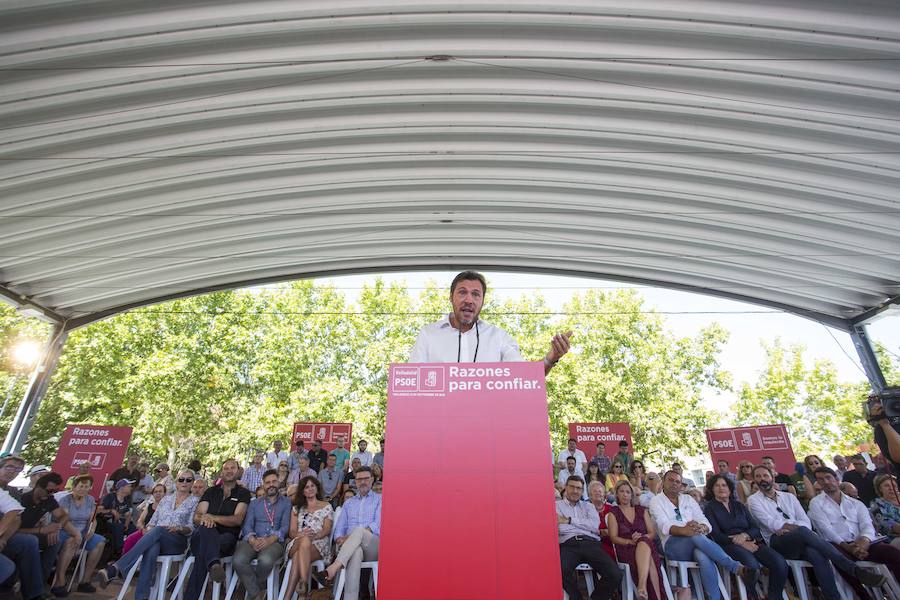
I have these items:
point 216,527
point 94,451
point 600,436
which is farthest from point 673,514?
point 94,451

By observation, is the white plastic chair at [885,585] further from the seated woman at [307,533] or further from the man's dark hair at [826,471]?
the seated woman at [307,533]

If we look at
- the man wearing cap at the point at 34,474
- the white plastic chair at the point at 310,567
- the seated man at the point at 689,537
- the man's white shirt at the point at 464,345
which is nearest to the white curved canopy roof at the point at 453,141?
the man wearing cap at the point at 34,474

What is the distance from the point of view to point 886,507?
19.4 feet

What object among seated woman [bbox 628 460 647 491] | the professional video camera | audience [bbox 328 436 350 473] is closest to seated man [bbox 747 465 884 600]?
the professional video camera

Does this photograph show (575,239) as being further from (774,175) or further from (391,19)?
(391,19)

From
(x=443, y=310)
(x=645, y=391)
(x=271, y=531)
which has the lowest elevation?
(x=271, y=531)

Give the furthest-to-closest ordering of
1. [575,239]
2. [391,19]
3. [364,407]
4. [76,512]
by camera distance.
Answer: [364,407] < [575,239] < [76,512] < [391,19]

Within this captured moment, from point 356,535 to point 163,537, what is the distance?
252 centimetres

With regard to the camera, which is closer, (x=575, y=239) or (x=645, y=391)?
(x=575, y=239)

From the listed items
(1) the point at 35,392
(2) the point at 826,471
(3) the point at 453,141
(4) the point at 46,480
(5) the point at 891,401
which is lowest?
(4) the point at 46,480

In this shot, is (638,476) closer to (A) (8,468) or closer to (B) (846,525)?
(B) (846,525)

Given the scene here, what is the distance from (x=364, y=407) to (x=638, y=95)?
63.0 ft

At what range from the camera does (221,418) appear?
2311 centimetres

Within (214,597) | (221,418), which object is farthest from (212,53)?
(221,418)
